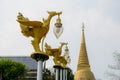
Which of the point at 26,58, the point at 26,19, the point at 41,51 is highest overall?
the point at 26,58

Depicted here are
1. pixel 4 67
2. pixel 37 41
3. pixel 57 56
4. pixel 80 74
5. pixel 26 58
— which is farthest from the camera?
pixel 26 58

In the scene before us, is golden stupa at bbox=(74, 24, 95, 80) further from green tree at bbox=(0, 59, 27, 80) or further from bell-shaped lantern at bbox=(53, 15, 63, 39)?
bell-shaped lantern at bbox=(53, 15, 63, 39)

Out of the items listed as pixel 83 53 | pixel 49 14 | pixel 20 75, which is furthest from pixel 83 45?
pixel 49 14

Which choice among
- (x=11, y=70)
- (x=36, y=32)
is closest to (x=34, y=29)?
(x=36, y=32)

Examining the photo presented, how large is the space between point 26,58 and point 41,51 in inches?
3118

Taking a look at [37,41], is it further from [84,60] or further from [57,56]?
[84,60]

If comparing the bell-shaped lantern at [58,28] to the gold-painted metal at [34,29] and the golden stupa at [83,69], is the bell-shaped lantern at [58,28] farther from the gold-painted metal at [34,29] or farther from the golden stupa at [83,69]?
the golden stupa at [83,69]

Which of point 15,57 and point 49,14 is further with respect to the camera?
point 15,57

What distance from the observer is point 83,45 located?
89.9 metres

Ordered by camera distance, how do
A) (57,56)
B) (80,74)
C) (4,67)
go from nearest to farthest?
1. (57,56)
2. (4,67)
3. (80,74)

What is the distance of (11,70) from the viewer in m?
59.5

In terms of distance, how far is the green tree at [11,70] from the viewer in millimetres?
59594

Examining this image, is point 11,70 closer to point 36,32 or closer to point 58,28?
point 58,28

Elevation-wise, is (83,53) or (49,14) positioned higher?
(83,53)
